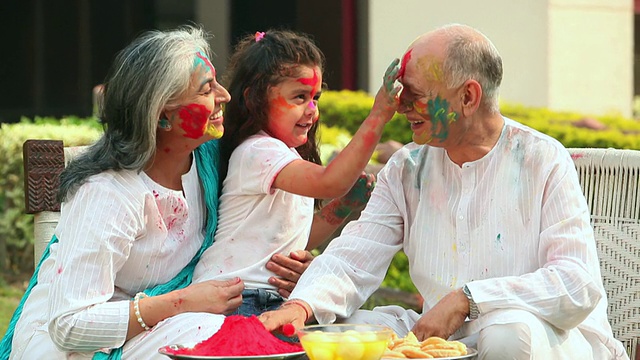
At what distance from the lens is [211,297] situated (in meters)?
3.84

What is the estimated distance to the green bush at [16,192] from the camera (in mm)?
8688

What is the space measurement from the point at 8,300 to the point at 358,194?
14.4 feet

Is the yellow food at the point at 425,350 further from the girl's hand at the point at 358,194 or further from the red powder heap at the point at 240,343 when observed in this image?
the girl's hand at the point at 358,194

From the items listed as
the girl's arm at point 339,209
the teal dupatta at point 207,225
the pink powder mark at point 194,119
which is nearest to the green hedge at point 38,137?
the girl's arm at point 339,209

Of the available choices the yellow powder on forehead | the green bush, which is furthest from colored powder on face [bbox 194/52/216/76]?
the green bush

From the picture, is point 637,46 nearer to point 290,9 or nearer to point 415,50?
point 290,9

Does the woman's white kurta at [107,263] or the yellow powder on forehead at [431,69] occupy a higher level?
the yellow powder on forehead at [431,69]

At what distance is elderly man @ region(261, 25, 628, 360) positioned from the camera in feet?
11.7

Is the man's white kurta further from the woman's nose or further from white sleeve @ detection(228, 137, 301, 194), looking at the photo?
the woman's nose

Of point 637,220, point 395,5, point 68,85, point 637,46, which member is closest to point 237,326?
point 637,220

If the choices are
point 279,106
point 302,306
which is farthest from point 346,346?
point 279,106

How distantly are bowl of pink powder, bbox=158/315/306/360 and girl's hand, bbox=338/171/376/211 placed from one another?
57.6 inches

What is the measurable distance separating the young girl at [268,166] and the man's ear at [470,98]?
0.33 metres

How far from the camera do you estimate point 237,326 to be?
125 inches
